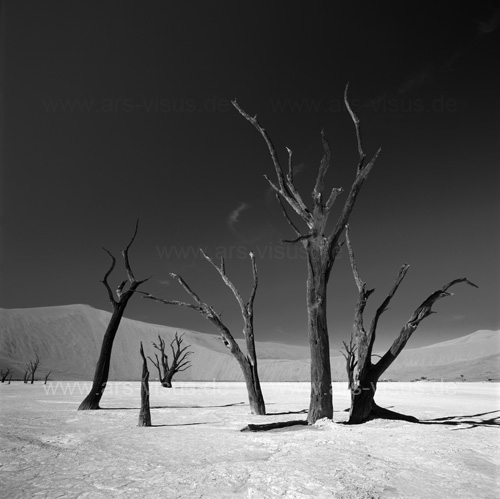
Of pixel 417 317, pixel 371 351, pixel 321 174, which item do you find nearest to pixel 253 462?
pixel 371 351

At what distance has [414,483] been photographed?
130 inches

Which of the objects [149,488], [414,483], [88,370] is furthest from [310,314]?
[88,370]

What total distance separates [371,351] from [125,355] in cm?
6643

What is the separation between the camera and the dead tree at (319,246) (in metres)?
7.00

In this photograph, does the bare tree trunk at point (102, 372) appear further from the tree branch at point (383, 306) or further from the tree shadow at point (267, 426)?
the tree branch at point (383, 306)

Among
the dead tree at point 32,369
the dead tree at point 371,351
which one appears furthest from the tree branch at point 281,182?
the dead tree at point 32,369

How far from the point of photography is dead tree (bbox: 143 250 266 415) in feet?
30.4

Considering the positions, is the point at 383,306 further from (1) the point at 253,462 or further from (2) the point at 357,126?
(1) the point at 253,462

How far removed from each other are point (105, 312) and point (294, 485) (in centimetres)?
8435

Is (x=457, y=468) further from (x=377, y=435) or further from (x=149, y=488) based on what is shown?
(x=149, y=488)

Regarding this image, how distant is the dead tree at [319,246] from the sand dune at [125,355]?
128ft

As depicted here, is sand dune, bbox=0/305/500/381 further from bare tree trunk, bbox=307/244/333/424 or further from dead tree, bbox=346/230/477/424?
bare tree trunk, bbox=307/244/333/424

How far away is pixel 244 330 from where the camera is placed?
32.1 ft

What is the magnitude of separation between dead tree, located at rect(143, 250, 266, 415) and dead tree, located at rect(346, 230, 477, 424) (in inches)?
103
